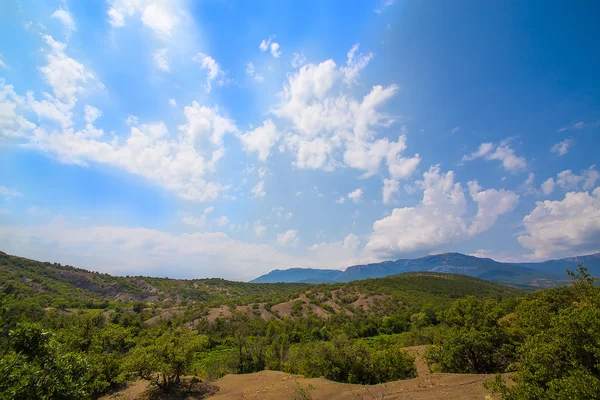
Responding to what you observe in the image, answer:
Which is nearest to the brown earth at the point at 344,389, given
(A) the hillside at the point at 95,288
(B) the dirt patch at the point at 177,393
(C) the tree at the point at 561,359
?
(B) the dirt patch at the point at 177,393

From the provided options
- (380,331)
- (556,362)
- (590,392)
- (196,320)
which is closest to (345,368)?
(556,362)

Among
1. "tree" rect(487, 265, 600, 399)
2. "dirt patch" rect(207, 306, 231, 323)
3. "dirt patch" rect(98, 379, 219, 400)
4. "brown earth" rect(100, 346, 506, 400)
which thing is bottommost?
"dirt patch" rect(207, 306, 231, 323)

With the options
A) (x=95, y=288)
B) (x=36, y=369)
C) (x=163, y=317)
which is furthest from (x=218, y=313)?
(x=36, y=369)

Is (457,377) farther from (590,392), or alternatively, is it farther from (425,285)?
(425,285)

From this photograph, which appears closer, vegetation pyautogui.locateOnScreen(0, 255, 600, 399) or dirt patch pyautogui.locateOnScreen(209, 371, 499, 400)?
vegetation pyautogui.locateOnScreen(0, 255, 600, 399)

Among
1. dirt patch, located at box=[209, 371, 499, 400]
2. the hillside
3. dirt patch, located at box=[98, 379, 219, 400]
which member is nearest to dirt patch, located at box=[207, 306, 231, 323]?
the hillside

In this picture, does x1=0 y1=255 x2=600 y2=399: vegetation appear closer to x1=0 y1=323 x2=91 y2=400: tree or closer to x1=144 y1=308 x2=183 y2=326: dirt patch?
x1=0 y1=323 x2=91 y2=400: tree

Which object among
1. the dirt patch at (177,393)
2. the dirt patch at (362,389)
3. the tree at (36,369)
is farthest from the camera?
the dirt patch at (177,393)

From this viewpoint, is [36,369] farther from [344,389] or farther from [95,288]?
[95,288]

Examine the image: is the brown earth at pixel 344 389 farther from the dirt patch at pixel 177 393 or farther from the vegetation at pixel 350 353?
the vegetation at pixel 350 353

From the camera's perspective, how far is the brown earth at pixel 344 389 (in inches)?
654

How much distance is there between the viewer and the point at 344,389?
19453mm

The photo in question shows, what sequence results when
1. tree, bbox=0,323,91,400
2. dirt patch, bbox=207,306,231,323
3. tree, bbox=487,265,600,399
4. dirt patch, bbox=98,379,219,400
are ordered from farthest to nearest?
dirt patch, bbox=207,306,231,323 < dirt patch, bbox=98,379,219,400 < tree, bbox=487,265,600,399 < tree, bbox=0,323,91,400

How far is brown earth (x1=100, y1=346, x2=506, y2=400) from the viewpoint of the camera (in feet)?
54.5
